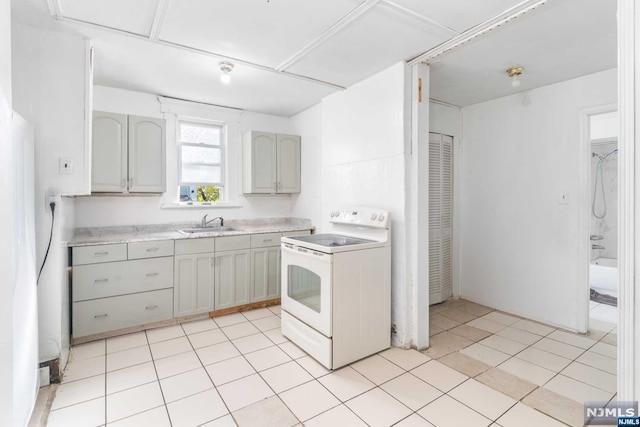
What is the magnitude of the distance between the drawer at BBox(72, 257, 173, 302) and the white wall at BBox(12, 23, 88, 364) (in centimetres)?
35

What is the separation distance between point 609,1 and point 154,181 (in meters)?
3.81

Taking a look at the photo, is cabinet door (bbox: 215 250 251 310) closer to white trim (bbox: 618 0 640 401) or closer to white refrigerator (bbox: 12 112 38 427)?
white refrigerator (bbox: 12 112 38 427)

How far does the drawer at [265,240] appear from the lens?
3.49 meters

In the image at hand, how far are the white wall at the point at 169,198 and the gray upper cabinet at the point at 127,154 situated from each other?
340 mm

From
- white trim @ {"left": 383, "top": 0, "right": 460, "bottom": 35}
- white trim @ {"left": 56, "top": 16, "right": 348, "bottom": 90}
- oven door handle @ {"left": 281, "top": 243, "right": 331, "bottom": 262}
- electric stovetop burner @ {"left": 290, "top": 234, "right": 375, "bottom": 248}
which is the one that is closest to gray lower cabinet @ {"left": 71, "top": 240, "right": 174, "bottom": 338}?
oven door handle @ {"left": 281, "top": 243, "right": 331, "bottom": 262}

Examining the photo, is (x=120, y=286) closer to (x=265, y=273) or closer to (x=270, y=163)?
(x=265, y=273)

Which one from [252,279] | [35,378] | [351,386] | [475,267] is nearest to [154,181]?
[252,279]

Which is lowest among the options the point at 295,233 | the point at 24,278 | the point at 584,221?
the point at 24,278

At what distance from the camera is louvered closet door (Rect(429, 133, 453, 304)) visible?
11.8 feet

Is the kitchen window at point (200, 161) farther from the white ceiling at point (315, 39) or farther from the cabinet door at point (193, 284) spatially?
the cabinet door at point (193, 284)

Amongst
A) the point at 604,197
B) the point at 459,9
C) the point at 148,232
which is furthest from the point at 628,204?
the point at 604,197

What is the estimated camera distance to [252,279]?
3486 mm

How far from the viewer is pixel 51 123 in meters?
2.17

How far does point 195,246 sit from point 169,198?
2.81ft
